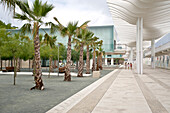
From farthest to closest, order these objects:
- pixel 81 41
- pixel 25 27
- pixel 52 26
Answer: pixel 81 41, pixel 52 26, pixel 25 27

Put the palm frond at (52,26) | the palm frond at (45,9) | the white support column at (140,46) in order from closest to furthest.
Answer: the palm frond at (45,9), the palm frond at (52,26), the white support column at (140,46)

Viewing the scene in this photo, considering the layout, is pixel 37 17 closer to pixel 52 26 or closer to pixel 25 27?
pixel 25 27

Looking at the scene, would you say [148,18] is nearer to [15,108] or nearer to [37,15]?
[37,15]

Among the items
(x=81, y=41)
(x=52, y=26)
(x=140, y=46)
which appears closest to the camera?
(x=52, y=26)

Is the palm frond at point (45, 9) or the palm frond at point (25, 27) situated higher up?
the palm frond at point (45, 9)

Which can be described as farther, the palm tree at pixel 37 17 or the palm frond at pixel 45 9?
the palm frond at pixel 45 9

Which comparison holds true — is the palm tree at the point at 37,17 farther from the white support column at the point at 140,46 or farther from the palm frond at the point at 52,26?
the white support column at the point at 140,46

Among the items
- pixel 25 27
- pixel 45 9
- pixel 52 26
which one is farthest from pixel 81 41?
pixel 25 27

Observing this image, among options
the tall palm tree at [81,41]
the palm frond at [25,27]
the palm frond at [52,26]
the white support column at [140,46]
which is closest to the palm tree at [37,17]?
the palm frond at [25,27]

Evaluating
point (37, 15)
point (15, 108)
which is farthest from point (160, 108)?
point (37, 15)

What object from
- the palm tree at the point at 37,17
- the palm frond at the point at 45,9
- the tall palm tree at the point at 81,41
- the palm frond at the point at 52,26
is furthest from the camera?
the tall palm tree at the point at 81,41

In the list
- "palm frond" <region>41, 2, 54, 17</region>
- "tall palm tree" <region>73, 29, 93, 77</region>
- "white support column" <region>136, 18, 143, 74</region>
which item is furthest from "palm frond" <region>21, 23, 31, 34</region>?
"white support column" <region>136, 18, 143, 74</region>

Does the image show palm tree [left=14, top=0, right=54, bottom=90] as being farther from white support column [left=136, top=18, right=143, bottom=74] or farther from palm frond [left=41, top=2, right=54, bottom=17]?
white support column [left=136, top=18, right=143, bottom=74]

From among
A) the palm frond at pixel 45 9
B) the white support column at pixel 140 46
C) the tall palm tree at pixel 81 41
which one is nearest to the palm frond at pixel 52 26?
the palm frond at pixel 45 9
